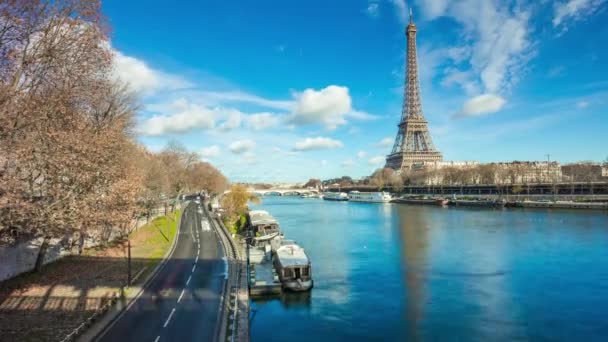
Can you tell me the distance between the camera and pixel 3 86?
14.6 meters

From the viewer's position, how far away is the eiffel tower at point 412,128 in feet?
564

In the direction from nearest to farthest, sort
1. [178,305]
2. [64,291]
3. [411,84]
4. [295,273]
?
1. [178,305]
2. [64,291]
3. [295,273]
4. [411,84]

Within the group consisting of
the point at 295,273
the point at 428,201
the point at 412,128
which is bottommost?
the point at 295,273

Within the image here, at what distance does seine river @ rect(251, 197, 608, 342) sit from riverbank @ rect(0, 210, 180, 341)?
9279mm

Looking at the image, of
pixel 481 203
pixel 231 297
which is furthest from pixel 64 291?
pixel 481 203

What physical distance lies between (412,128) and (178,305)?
547ft

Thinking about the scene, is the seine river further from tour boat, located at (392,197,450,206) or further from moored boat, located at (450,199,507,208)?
tour boat, located at (392,197,450,206)

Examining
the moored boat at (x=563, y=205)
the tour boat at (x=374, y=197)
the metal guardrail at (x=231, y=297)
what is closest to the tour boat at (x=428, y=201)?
the tour boat at (x=374, y=197)

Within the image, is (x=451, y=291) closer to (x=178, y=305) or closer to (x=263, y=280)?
(x=263, y=280)

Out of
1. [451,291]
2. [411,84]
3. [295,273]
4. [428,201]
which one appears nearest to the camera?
[451,291]

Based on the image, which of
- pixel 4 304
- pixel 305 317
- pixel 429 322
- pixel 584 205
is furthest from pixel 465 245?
pixel 584 205

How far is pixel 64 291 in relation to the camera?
2305 centimetres

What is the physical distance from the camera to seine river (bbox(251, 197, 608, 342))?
22.8m

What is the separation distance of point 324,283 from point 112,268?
658 inches
